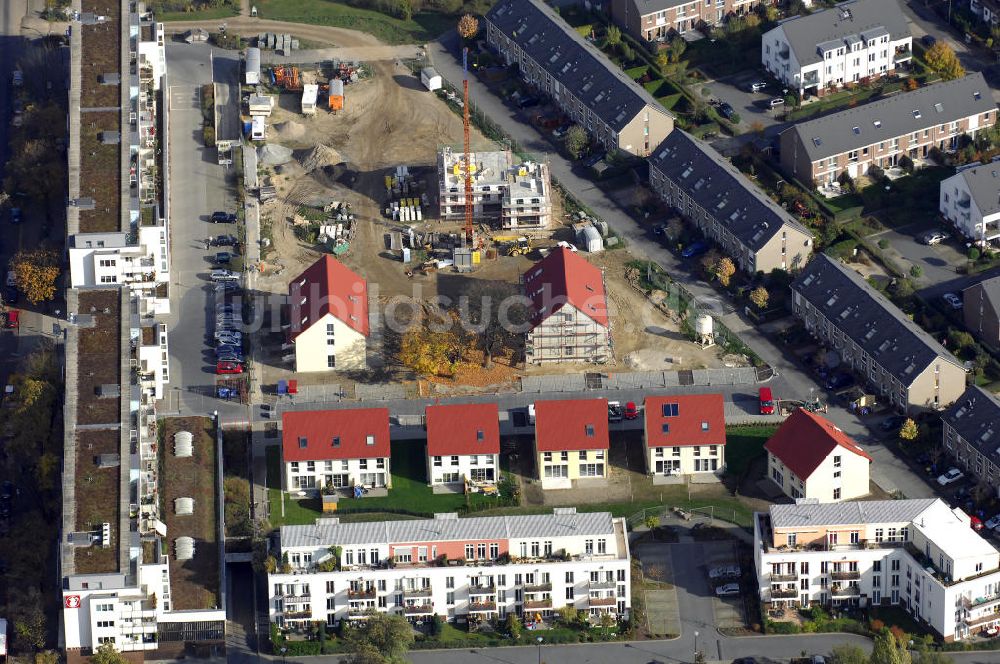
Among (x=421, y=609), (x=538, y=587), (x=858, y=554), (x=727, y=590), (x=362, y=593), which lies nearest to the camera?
(x=362, y=593)

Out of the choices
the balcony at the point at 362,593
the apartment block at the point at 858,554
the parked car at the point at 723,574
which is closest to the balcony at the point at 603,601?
the parked car at the point at 723,574

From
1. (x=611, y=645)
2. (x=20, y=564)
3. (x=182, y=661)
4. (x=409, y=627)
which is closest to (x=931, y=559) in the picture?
(x=611, y=645)

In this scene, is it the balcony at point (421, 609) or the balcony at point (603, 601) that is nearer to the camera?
the balcony at point (421, 609)

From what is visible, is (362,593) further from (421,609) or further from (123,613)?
(123,613)

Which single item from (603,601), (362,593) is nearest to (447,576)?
(362,593)

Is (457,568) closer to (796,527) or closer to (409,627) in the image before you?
(409,627)

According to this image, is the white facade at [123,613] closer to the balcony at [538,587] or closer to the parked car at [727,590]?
the balcony at [538,587]
